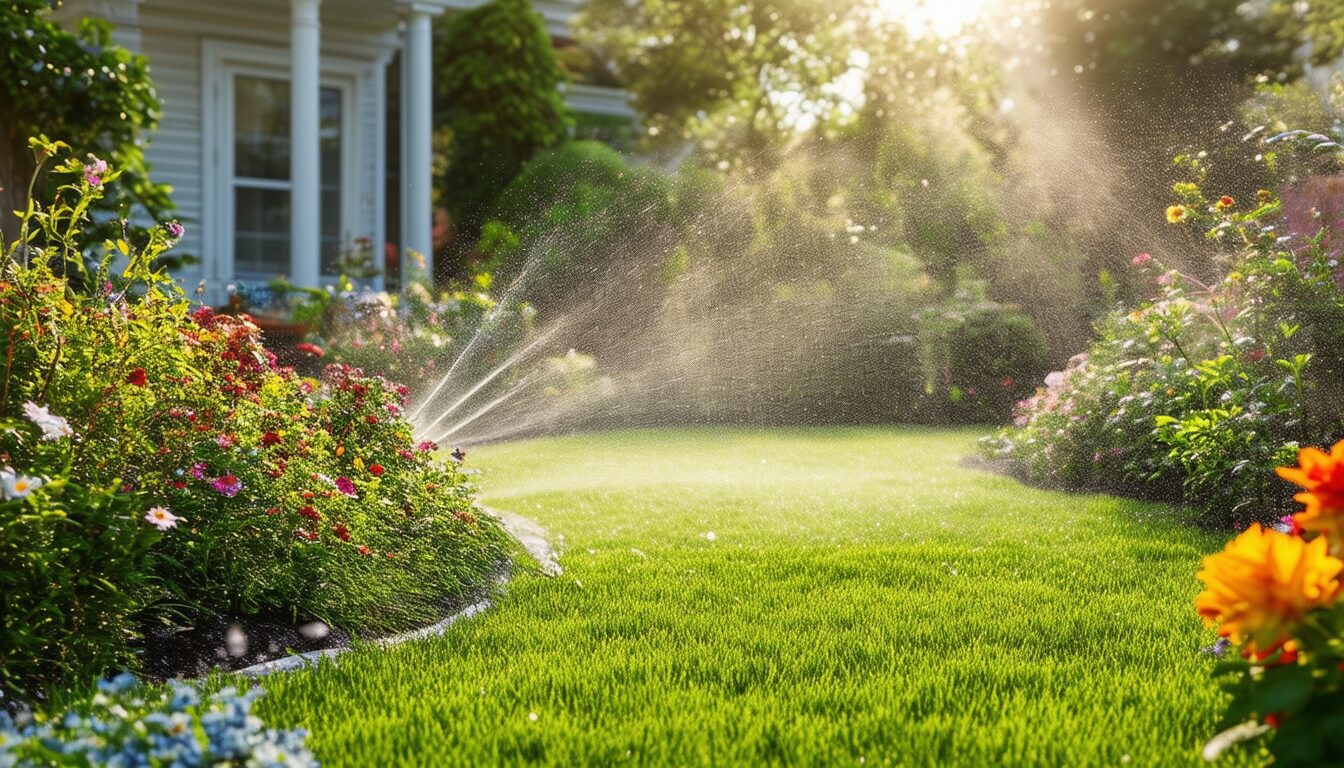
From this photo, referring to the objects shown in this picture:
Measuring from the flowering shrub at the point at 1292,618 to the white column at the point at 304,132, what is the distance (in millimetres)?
9648

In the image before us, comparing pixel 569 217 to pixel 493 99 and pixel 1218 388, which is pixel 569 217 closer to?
pixel 493 99

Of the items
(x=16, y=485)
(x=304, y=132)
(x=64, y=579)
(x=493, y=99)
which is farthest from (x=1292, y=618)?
(x=493, y=99)

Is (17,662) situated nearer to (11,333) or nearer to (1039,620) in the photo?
(11,333)

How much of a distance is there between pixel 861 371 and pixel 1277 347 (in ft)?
18.3

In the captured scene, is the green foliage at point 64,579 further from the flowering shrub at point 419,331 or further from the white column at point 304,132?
the white column at point 304,132

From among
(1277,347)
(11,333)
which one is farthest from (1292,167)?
(11,333)

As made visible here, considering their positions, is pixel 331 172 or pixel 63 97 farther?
pixel 331 172

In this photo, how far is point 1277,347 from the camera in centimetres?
557

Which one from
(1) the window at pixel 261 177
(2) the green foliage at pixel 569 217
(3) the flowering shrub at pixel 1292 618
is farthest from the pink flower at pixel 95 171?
(1) the window at pixel 261 177

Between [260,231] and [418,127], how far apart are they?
1.86 meters

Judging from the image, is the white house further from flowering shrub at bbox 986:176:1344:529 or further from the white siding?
flowering shrub at bbox 986:176:1344:529

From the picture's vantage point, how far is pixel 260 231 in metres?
11.9

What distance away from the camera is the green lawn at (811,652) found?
2.57 m

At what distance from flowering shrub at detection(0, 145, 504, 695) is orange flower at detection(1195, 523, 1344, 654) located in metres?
2.10
